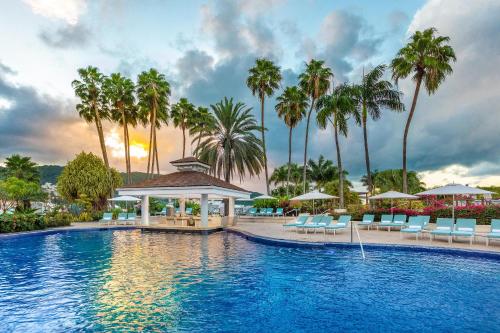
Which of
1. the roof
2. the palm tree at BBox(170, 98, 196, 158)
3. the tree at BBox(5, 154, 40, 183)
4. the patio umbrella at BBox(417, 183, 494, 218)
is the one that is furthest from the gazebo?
the tree at BBox(5, 154, 40, 183)

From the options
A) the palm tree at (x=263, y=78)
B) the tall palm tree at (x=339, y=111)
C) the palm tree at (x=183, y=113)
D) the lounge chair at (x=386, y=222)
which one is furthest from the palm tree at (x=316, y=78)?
the palm tree at (x=183, y=113)

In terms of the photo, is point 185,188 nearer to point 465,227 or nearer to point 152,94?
point 465,227

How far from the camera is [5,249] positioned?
48.0 ft

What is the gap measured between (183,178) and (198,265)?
1328cm

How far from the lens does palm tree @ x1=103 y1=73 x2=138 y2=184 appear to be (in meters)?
36.6

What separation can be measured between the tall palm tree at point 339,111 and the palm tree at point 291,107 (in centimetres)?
673

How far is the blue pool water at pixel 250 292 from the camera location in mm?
5715

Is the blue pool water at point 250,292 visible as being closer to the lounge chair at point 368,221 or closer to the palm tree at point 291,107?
the lounge chair at point 368,221

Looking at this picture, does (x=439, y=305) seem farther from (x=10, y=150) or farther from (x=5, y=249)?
(x=10, y=150)

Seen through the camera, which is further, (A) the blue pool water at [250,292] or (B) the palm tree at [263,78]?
(B) the palm tree at [263,78]

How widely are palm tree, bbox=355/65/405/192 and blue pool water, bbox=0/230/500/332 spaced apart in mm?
21284

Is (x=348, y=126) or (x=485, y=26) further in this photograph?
(x=348, y=126)

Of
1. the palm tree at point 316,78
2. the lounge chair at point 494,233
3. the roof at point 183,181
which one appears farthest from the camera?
the palm tree at point 316,78

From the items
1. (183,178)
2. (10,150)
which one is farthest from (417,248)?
(10,150)
